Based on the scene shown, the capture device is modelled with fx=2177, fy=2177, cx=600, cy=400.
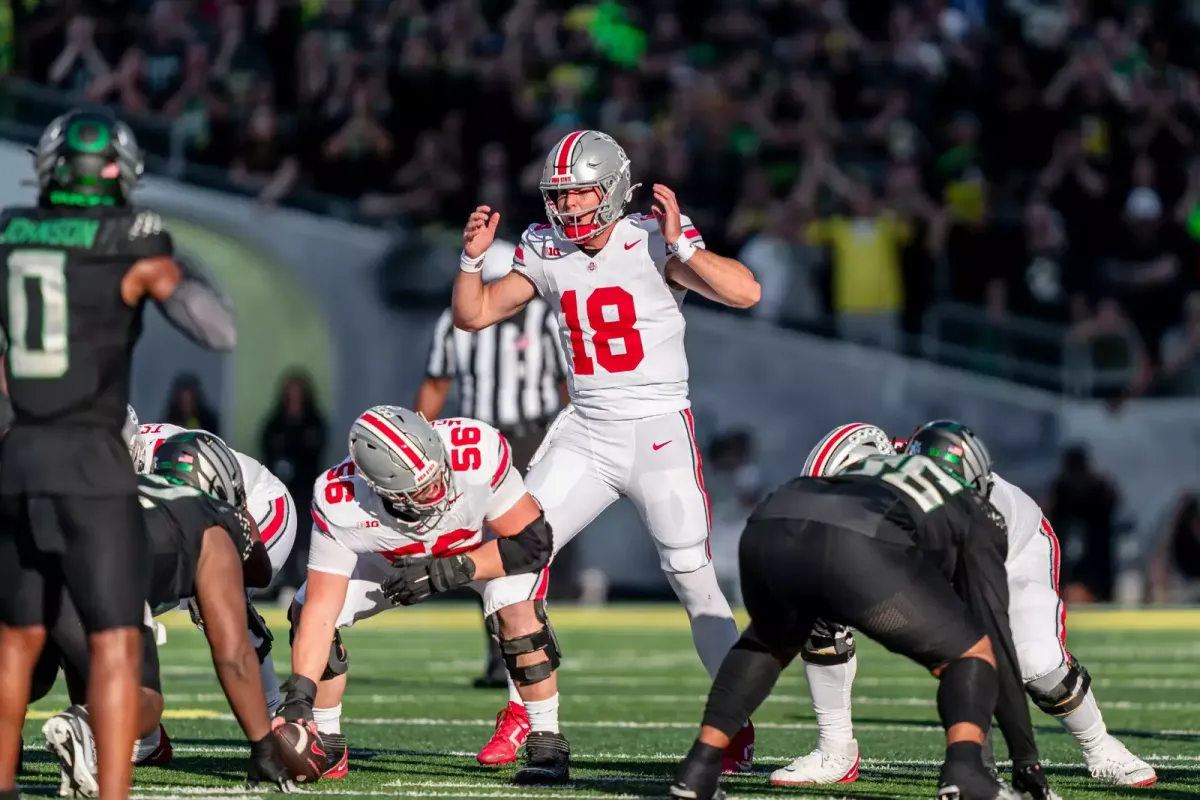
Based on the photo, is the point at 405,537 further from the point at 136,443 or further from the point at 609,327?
the point at 609,327

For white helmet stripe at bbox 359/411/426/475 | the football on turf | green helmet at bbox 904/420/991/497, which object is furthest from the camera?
white helmet stripe at bbox 359/411/426/475

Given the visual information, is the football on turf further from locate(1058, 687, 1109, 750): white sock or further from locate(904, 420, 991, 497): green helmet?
locate(1058, 687, 1109, 750): white sock

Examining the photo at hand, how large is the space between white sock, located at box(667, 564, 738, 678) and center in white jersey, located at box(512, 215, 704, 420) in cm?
55

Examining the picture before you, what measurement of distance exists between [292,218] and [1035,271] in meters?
5.79

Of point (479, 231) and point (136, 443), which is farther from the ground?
point (479, 231)

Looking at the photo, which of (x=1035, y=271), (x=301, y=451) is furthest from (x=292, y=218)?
(x=1035, y=271)

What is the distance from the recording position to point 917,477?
5562 mm

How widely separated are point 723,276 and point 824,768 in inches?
61.1

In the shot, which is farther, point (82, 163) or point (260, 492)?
point (260, 492)

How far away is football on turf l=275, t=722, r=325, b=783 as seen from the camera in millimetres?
6016

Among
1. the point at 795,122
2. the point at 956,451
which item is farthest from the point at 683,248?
the point at 795,122

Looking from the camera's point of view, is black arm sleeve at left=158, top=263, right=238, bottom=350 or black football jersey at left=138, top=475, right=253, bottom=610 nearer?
black arm sleeve at left=158, top=263, right=238, bottom=350

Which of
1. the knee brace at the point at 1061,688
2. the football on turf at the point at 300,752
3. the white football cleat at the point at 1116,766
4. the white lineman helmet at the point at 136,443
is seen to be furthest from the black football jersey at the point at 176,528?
the white football cleat at the point at 1116,766

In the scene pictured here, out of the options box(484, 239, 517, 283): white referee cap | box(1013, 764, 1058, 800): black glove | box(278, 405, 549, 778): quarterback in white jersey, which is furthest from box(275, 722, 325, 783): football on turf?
box(484, 239, 517, 283): white referee cap
